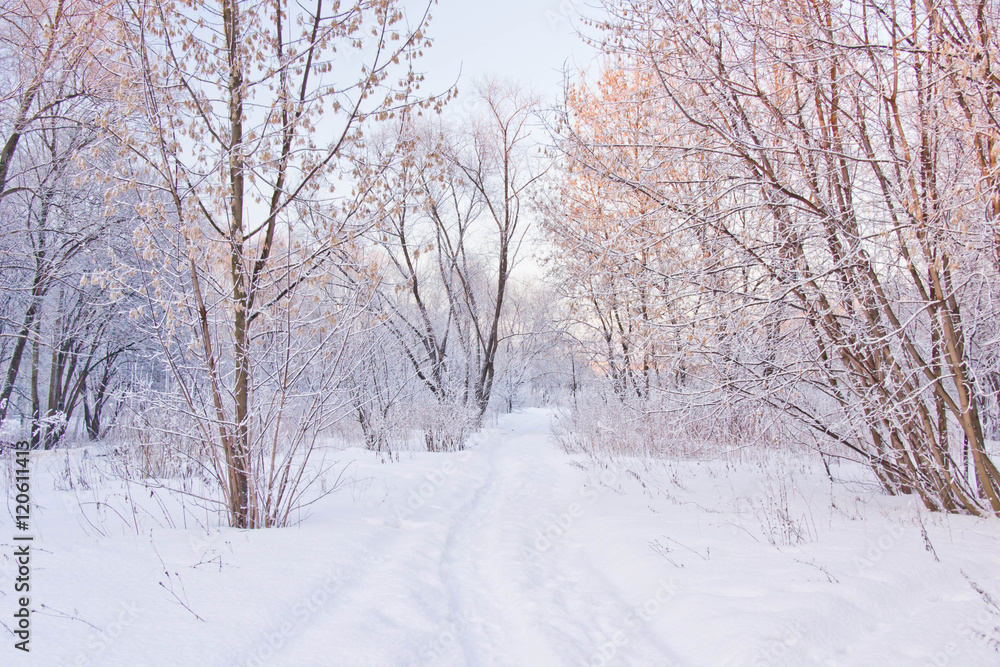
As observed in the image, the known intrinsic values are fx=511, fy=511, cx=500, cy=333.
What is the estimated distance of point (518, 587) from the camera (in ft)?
11.8

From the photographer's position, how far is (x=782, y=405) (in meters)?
4.71

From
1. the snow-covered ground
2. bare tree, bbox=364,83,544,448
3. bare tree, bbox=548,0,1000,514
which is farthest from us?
bare tree, bbox=364,83,544,448

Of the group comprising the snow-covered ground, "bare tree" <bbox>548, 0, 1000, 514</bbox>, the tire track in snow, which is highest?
"bare tree" <bbox>548, 0, 1000, 514</bbox>

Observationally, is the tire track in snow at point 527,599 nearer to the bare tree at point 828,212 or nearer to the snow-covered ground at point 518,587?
the snow-covered ground at point 518,587

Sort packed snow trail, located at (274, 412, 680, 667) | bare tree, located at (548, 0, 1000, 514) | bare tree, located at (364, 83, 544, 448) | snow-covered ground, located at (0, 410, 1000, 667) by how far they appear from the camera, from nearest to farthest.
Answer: snow-covered ground, located at (0, 410, 1000, 667)
packed snow trail, located at (274, 412, 680, 667)
bare tree, located at (548, 0, 1000, 514)
bare tree, located at (364, 83, 544, 448)

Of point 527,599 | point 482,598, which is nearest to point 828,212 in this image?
point 527,599

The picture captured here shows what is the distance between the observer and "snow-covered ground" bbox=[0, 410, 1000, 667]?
2383mm

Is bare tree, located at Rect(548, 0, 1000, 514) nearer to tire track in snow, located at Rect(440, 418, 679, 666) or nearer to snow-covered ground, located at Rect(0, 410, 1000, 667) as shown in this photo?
snow-covered ground, located at Rect(0, 410, 1000, 667)

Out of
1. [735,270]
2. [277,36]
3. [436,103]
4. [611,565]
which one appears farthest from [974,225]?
[277,36]

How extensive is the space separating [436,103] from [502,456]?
855 centimetres

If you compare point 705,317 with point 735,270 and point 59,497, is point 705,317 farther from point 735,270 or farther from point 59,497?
point 59,497

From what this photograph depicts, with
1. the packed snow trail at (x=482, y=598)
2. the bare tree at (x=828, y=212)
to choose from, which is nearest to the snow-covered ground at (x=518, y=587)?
the packed snow trail at (x=482, y=598)

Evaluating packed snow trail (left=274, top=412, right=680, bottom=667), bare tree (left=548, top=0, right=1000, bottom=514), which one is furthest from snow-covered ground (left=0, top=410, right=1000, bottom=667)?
bare tree (left=548, top=0, right=1000, bottom=514)

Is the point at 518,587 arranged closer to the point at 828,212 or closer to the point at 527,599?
the point at 527,599
